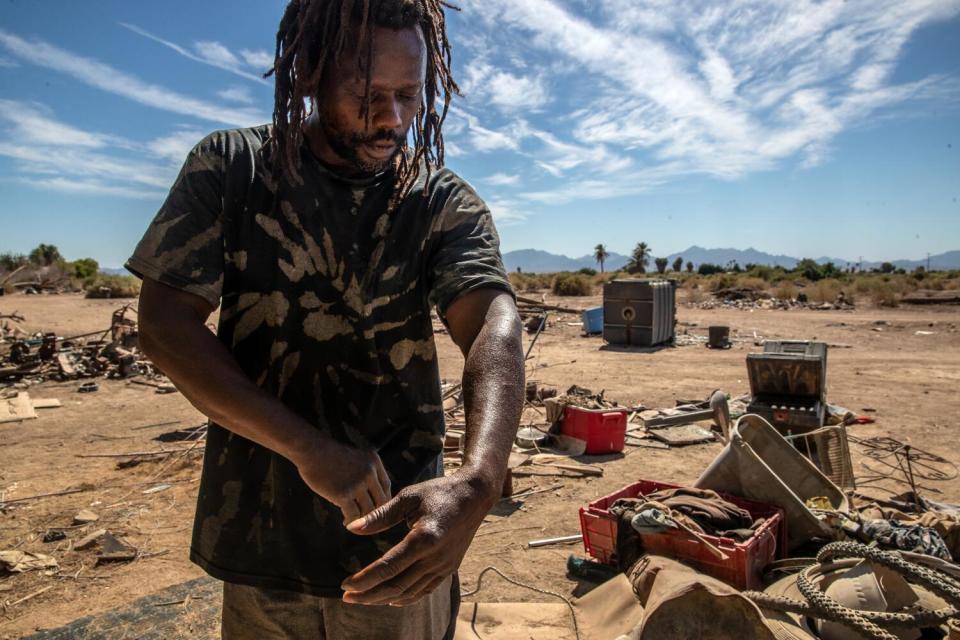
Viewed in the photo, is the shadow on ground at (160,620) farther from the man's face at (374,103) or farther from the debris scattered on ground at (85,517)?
the man's face at (374,103)

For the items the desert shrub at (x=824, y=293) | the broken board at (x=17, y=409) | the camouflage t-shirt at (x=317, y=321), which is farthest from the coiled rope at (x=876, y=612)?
the desert shrub at (x=824, y=293)

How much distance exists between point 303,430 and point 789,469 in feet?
14.0

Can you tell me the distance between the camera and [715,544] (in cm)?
358

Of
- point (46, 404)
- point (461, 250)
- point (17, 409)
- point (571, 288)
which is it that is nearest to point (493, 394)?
point (461, 250)

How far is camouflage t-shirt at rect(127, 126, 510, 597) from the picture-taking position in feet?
4.14

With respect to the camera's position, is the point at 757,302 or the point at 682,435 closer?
the point at 682,435

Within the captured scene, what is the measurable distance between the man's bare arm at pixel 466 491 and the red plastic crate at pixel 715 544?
9.42 ft

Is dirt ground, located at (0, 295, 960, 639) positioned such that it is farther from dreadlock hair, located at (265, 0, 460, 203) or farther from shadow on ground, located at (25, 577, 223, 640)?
dreadlock hair, located at (265, 0, 460, 203)

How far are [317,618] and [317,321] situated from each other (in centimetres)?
61

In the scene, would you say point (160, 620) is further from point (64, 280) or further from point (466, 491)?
point (64, 280)

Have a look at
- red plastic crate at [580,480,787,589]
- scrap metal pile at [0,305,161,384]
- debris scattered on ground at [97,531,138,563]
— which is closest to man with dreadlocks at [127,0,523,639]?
red plastic crate at [580,480,787,589]

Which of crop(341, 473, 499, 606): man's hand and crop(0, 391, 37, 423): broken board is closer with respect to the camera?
crop(341, 473, 499, 606): man's hand

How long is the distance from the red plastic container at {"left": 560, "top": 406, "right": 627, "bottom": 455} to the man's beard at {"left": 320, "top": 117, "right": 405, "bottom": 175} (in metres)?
5.74

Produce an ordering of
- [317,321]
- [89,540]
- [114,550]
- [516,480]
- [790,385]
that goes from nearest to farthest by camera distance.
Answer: [317,321] → [114,550] → [89,540] → [516,480] → [790,385]
